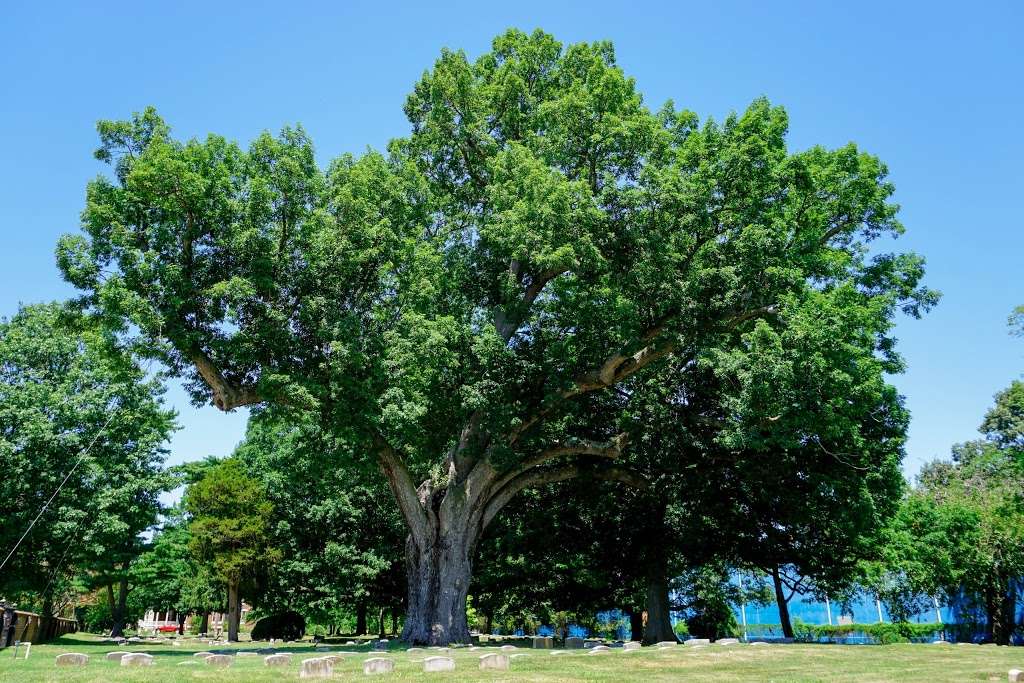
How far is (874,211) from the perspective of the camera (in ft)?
60.1

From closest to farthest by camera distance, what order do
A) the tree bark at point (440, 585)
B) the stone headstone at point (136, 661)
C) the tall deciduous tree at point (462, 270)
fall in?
the stone headstone at point (136, 661)
the tall deciduous tree at point (462, 270)
the tree bark at point (440, 585)

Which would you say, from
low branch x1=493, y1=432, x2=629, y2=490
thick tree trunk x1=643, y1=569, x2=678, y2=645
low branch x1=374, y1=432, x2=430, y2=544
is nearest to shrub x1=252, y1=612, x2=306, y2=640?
thick tree trunk x1=643, y1=569, x2=678, y2=645

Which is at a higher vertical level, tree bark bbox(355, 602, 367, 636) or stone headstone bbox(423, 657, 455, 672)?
stone headstone bbox(423, 657, 455, 672)

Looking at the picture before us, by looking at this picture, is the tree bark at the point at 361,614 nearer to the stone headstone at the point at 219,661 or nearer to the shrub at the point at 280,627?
the shrub at the point at 280,627

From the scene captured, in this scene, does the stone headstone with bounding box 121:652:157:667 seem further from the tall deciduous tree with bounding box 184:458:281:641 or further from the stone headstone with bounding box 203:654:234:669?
the tall deciduous tree with bounding box 184:458:281:641

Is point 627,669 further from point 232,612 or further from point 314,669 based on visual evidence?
point 232,612

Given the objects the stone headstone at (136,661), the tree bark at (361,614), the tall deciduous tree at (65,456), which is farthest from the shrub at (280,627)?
the stone headstone at (136,661)

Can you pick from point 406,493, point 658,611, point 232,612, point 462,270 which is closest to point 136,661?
point 406,493

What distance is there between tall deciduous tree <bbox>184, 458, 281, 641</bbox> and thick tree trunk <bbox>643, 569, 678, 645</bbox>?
17.0 meters

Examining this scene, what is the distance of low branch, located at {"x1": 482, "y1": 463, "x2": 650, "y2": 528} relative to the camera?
69.2 ft

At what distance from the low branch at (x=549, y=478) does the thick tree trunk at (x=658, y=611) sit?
4.16 metres

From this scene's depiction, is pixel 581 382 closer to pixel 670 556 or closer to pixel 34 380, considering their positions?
pixel 670 556

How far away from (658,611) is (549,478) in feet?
23.4

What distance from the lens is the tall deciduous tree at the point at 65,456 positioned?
25406mm
